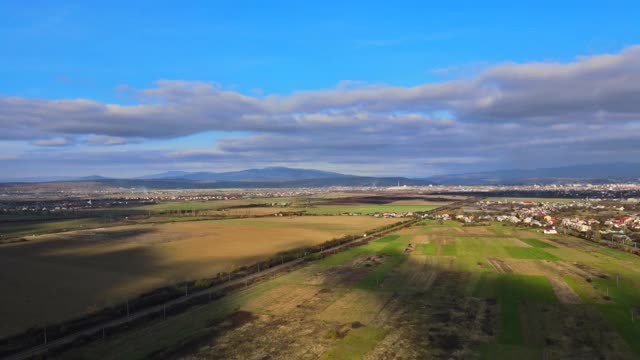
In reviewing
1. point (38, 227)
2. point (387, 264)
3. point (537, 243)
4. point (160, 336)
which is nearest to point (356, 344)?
point (160, 336)

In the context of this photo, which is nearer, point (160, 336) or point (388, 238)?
point (160, 336)

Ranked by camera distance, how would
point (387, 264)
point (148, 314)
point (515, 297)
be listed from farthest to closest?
point (387, 264)
point (515, 297)
point (148, 314)

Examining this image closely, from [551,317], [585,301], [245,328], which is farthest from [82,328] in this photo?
[585,301]

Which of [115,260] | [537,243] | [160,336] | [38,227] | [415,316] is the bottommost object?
[537,243]

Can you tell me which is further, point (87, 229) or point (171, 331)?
point (87, 229)

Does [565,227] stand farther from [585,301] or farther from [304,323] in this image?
[304,323]

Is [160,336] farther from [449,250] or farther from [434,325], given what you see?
[449,250]

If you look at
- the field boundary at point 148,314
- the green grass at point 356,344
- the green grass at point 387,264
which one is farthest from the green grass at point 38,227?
the green grass at point 356,344

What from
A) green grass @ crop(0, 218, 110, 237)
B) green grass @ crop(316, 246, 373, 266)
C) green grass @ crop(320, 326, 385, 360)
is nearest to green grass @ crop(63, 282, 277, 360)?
green grass @ crop(320, 326, 385, 360)
